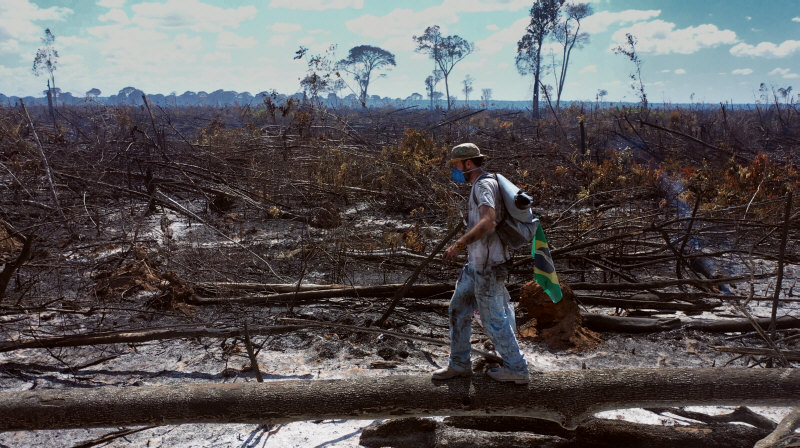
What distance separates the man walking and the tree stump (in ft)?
6.05

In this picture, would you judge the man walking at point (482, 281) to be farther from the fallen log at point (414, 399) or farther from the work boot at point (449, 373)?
the fallen log at point (414, 399)

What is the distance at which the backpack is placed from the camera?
2633 mm

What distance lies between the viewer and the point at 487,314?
8.89 ft

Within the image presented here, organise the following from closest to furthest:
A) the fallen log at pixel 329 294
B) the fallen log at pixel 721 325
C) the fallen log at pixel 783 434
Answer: the fallen log at pixel 783 434 → the fallen log at pixel 721 325 → the fallen log at pixel 329 294

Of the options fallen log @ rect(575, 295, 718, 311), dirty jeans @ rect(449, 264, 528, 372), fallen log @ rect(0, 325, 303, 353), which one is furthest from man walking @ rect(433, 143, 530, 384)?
fallen log @ rect(575, 295, 718, 311)

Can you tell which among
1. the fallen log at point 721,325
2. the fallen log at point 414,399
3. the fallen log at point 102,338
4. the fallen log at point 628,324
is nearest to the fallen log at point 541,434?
the fallen log at point 414,399

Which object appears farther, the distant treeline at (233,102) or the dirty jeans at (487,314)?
the distant treeline at (233,102)

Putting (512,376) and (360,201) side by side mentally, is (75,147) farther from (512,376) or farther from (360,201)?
(512,376)

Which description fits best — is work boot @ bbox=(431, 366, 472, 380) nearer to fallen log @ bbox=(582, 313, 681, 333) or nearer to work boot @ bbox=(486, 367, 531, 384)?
work boot @ bbox=(486, 367, 531, 384)

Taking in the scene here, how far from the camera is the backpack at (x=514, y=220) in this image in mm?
2633

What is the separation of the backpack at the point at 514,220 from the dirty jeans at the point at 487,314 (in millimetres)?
169

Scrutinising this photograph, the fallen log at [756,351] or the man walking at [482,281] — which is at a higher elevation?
the man walking at [482,281]

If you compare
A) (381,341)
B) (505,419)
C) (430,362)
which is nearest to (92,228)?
(381,341)

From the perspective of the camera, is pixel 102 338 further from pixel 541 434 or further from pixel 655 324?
pixel 655 324
